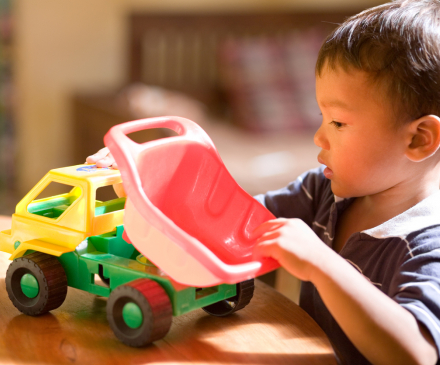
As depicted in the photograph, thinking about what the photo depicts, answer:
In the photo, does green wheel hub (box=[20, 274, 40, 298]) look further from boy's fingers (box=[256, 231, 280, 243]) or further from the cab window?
boy's fingers (box=[256, 231, 280, 243])

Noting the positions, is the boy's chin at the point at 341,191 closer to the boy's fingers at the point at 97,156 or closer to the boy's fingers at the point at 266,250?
the boy's fingers at the point at 266,250

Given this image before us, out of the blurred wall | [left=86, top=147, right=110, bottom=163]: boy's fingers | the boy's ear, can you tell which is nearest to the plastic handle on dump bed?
[left=86, top=147, right=110, bottom=163]: boy's fingers

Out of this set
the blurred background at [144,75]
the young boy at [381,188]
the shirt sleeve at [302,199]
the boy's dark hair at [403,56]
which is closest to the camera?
the young boy at [381,188]

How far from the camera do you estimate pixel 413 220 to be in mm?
713

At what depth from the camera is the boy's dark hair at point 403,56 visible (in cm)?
68

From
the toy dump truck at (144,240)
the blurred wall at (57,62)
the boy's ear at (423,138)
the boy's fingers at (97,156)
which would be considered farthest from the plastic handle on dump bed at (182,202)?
the blurred wall at (57,62)

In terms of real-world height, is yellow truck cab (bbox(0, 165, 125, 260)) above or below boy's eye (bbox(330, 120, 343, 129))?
below

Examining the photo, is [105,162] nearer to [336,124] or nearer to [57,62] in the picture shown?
[336,124]

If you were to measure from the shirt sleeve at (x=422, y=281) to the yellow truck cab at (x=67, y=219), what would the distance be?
0.35 m

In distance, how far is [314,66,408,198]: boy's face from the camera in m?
0.71

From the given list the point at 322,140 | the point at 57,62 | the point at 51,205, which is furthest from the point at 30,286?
the point at 57,62

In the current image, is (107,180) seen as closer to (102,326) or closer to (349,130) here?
(102,326)

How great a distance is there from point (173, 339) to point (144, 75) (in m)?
2.31

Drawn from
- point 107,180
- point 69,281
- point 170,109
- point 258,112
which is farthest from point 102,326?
point 258,112
